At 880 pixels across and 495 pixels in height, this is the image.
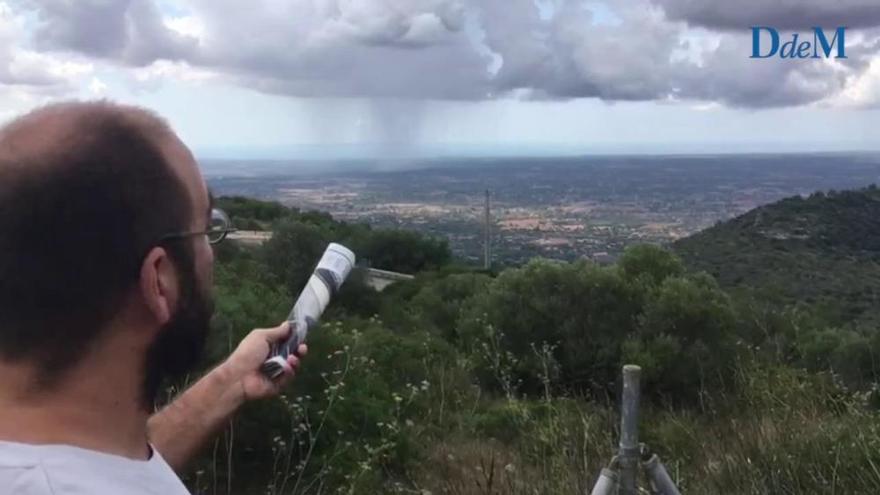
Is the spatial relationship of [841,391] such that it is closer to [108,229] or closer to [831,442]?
[831,442]

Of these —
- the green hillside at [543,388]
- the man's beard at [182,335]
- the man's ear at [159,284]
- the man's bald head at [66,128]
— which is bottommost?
the green hillside at [543,388]

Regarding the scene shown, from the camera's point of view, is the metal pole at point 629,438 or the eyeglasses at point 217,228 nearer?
the eyeglasses at point 217,228

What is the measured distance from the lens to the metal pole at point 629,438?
2.65m

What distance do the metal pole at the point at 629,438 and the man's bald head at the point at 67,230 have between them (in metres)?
1.69

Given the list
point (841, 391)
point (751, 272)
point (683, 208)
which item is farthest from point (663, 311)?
point (683, 208)

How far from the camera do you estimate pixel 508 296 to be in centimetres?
1212

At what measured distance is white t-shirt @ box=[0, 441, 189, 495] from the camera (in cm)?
111

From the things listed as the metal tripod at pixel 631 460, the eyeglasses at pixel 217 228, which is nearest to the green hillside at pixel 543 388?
the eyeglasses at pixel 217 228

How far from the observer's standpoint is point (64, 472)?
1.12m

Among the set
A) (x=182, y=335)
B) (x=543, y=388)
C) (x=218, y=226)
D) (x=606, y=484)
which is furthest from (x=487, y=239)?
(x=182, y=335)

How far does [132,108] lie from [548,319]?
35.5ft

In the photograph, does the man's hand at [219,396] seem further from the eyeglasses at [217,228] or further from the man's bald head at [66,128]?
the man's bald head at [66,128]

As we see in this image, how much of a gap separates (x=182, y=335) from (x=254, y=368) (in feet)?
2.84

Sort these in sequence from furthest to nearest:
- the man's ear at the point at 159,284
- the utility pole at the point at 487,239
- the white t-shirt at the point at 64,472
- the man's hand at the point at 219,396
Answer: the utility pole at the point at 487,239
the man's hand at the point at 219,396
the man's ear at the point at 159,284
the white t-shirt at the point at 64,472
